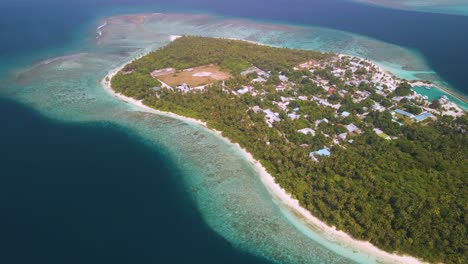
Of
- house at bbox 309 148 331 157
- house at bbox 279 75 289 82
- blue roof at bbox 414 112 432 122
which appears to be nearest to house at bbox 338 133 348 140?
house at bbox 309 148 331 157

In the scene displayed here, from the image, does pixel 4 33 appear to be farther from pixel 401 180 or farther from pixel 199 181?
pixel 401 180

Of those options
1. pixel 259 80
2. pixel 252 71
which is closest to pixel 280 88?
pixel 259 80

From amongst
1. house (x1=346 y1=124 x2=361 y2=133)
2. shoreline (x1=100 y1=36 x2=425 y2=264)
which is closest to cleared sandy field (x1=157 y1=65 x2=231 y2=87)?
shoreline (x1=100 y1=36 x2=425 y2=264)

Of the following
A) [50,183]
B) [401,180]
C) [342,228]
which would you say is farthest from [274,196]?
[50,183]

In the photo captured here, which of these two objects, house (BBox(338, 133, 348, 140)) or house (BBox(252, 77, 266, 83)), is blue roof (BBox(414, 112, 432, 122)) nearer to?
house (BBox(338, 133, 348, 140))

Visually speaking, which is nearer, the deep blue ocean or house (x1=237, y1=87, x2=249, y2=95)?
the deep blue ocean

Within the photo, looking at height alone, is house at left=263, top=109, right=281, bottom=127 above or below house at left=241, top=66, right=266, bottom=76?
below

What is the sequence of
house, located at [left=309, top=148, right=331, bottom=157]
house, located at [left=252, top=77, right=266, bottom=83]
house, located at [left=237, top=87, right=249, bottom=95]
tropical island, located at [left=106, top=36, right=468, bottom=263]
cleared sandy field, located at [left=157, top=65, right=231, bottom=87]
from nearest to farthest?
tropical island, located at [left=106, top=36, right=468, bottom=263], house, located at [left=309, top=148, right=331, bottom=157], house, located at [left=237, top=87, right=249, bottom=95], cleared sandy field, located at [left=157, top=65, right=231, bottom=87], house, located at [left=252, top=77, right=266, bottom=83]

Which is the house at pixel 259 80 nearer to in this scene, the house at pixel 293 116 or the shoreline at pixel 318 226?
the house at pixel 293 116

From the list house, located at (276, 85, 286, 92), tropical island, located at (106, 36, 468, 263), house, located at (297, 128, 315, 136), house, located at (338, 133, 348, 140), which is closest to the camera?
tropical island, located at (106, 36, 468, 263)
